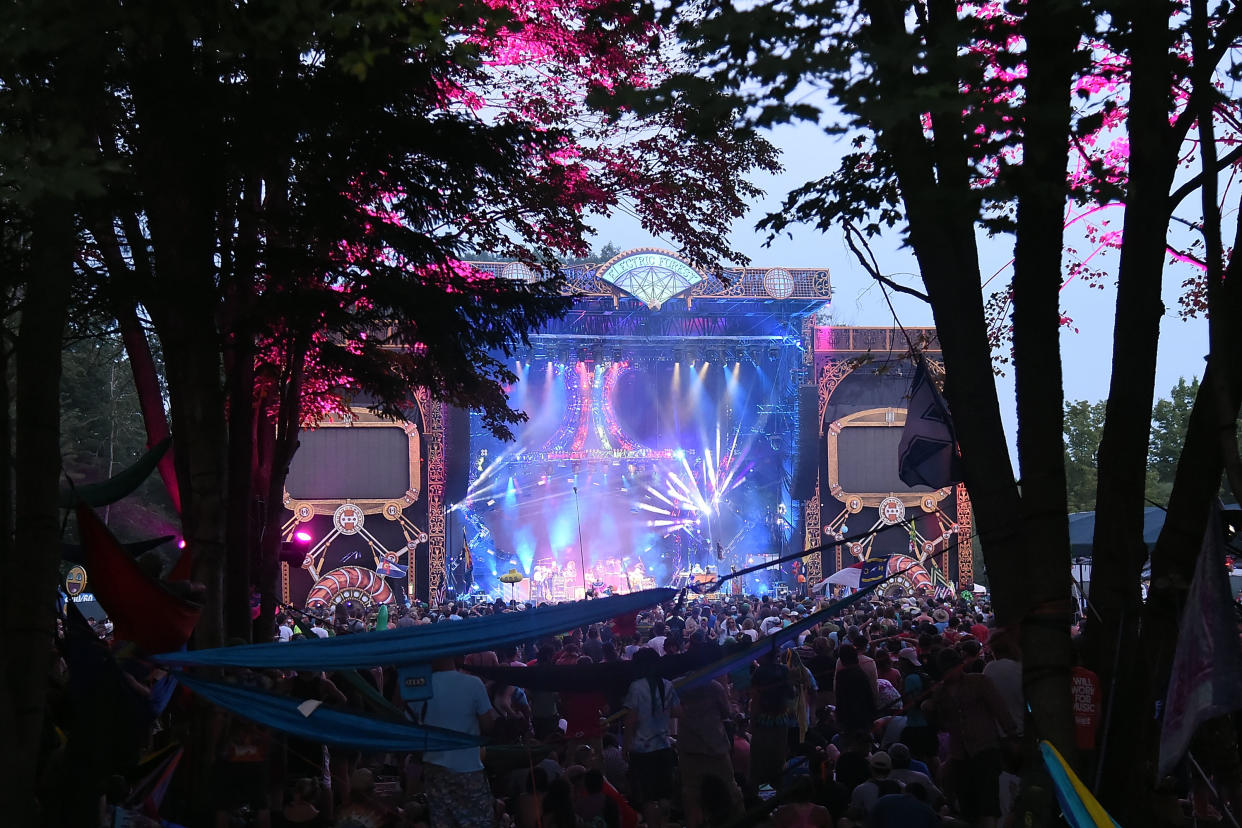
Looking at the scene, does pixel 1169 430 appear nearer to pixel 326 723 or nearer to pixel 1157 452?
pixel 1157 452

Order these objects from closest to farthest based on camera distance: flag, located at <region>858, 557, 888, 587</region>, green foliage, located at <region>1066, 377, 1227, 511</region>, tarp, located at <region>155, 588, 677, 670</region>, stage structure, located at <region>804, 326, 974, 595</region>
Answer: tarp, located at <region>155, 588, 677, 670</region> < flag, located at <region>858, 557, 888, 587</region> < stage structure, located at <region>804, 326, 974, 595</region> < green foliage, located at <region>1066, 377, 1227, 511</region>

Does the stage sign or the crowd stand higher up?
the stage sign

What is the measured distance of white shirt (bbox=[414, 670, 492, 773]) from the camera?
7.32 m

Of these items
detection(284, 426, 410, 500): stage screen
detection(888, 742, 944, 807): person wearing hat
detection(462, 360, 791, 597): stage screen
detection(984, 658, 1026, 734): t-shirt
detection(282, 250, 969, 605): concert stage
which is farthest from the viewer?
detection(462, 360, 791, 597): stage screen

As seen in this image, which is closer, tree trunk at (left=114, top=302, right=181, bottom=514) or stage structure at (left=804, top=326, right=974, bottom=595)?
tree trunk at (left=114, top=302, right=181, bottom=514)

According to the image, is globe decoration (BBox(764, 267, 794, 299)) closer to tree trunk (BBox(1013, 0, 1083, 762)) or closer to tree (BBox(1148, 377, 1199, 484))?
tree (BBox(1148, 377, 1199, 484))

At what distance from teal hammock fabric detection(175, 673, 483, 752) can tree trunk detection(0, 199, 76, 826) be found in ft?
4.51

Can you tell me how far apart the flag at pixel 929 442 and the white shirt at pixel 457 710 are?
291 centimetres

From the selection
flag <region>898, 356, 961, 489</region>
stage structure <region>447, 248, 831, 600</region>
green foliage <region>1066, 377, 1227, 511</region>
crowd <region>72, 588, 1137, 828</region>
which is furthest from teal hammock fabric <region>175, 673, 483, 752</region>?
green foliage <region>1066, 377, 1227, 511</region>

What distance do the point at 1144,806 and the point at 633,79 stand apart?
27.0ft

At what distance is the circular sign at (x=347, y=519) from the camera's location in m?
32.7

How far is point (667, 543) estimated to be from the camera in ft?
135

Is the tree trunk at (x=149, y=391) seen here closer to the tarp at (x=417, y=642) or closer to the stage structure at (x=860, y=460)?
the tarp at (x=417, y=642)

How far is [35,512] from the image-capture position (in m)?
5.25
